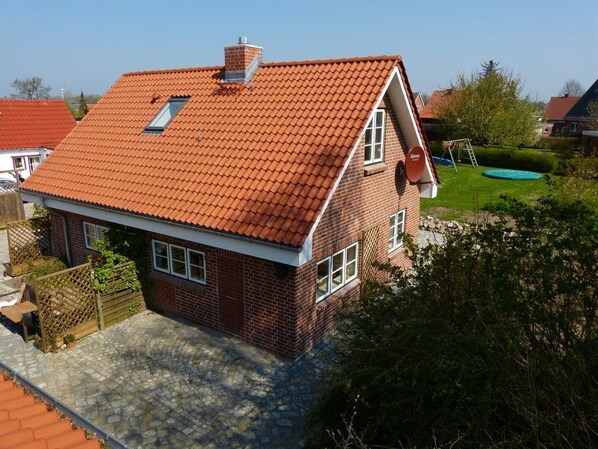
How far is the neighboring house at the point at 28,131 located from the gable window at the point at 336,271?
2186 cm

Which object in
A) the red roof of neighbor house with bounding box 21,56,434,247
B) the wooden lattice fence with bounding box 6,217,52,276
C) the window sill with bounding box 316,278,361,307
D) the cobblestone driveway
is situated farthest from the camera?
the wooden lattice fence with bounding box 6,217,52,276

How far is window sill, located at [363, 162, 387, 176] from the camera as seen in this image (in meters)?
10.9

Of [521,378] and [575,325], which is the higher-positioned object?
[575,325]

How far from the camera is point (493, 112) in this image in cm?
3962

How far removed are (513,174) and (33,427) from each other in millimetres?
33190

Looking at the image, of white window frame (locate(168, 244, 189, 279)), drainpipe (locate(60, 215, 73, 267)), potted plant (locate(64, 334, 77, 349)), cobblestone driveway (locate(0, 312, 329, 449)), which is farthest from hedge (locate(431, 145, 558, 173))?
potted plant (locate(64, 334, 77, 349))

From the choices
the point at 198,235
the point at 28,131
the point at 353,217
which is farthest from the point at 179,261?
the point at 28,131

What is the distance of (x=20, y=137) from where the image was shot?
26.2 m

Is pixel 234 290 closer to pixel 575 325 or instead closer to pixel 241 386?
pixel 241 386

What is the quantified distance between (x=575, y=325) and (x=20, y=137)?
95.9 feet

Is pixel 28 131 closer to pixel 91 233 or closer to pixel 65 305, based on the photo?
pixel 91 233

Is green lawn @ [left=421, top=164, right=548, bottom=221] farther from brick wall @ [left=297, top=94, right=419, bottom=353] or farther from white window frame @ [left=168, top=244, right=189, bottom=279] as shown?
white window frame @ [left=168, top=244, right=189, bottom=279]

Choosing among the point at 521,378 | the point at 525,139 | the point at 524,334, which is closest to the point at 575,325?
the point at 524,334

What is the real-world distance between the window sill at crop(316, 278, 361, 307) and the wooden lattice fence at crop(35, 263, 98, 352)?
5285mm
